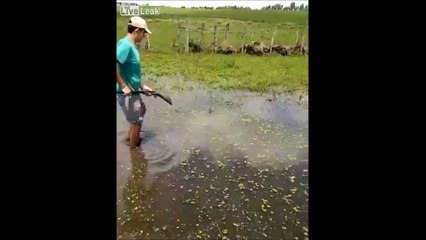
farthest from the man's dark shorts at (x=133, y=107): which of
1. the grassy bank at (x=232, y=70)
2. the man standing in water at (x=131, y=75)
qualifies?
the grassy bank at (x=232, y=70)

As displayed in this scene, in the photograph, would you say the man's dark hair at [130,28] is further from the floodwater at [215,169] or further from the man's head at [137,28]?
the floodwater at [215,169]

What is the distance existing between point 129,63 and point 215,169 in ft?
1.70

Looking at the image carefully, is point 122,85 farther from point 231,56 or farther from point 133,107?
point 231,56

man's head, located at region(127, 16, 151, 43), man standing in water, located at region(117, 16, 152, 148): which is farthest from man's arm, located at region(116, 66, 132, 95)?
man's head, located at region(127, 16, 151, 43)

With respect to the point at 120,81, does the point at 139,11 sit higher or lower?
higher

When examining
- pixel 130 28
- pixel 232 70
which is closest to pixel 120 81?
pixel 130 28

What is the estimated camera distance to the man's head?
1.54 meters

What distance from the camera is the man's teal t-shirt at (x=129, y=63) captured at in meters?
1.54

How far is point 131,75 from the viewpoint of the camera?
5.10 feet

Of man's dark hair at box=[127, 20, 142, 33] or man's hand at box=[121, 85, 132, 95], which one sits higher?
man's dark hair at box=[127, 20, 142, 33]

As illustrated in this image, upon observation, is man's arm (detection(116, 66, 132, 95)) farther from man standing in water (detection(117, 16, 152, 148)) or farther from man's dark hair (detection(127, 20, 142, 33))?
man's dark hair (detection(127, 20, 142, 33))
